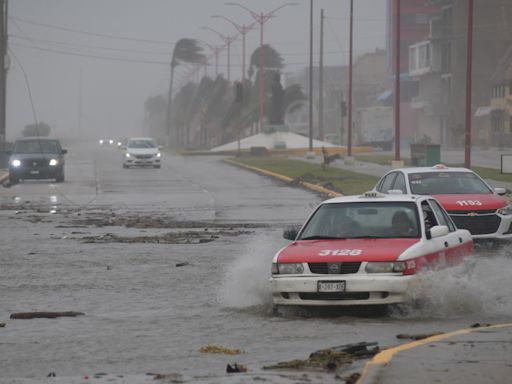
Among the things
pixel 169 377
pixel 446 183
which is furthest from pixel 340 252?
pixel 446 183

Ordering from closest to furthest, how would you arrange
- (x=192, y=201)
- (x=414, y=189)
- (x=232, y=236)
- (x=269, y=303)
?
(x=269, y=303)
(x=414, y=189)
(x=232, y=236)
(x=192, y=201)

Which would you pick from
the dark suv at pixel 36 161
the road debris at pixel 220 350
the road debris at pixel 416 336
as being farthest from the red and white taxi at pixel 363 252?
the dark suv at pixel 36 161

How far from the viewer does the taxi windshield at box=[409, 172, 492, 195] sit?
74.8 feet

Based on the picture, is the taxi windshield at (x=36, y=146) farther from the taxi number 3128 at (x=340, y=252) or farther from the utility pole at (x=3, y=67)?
the taxi number 3128 at (x=340, y=252)

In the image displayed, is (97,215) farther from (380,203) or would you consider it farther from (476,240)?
(380,203)

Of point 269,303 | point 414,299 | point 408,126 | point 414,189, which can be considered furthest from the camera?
point 408,126

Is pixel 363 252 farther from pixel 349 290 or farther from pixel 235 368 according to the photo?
pixel 235 368

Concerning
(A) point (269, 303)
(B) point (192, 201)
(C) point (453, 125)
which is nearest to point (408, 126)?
(C) point (453, 125)

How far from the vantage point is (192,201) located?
38750mm

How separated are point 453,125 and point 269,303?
107 meters

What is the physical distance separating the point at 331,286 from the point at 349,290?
0.19m

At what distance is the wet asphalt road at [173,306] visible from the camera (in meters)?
11.2

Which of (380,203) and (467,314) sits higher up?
(380,203)

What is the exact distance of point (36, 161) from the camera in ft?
169
